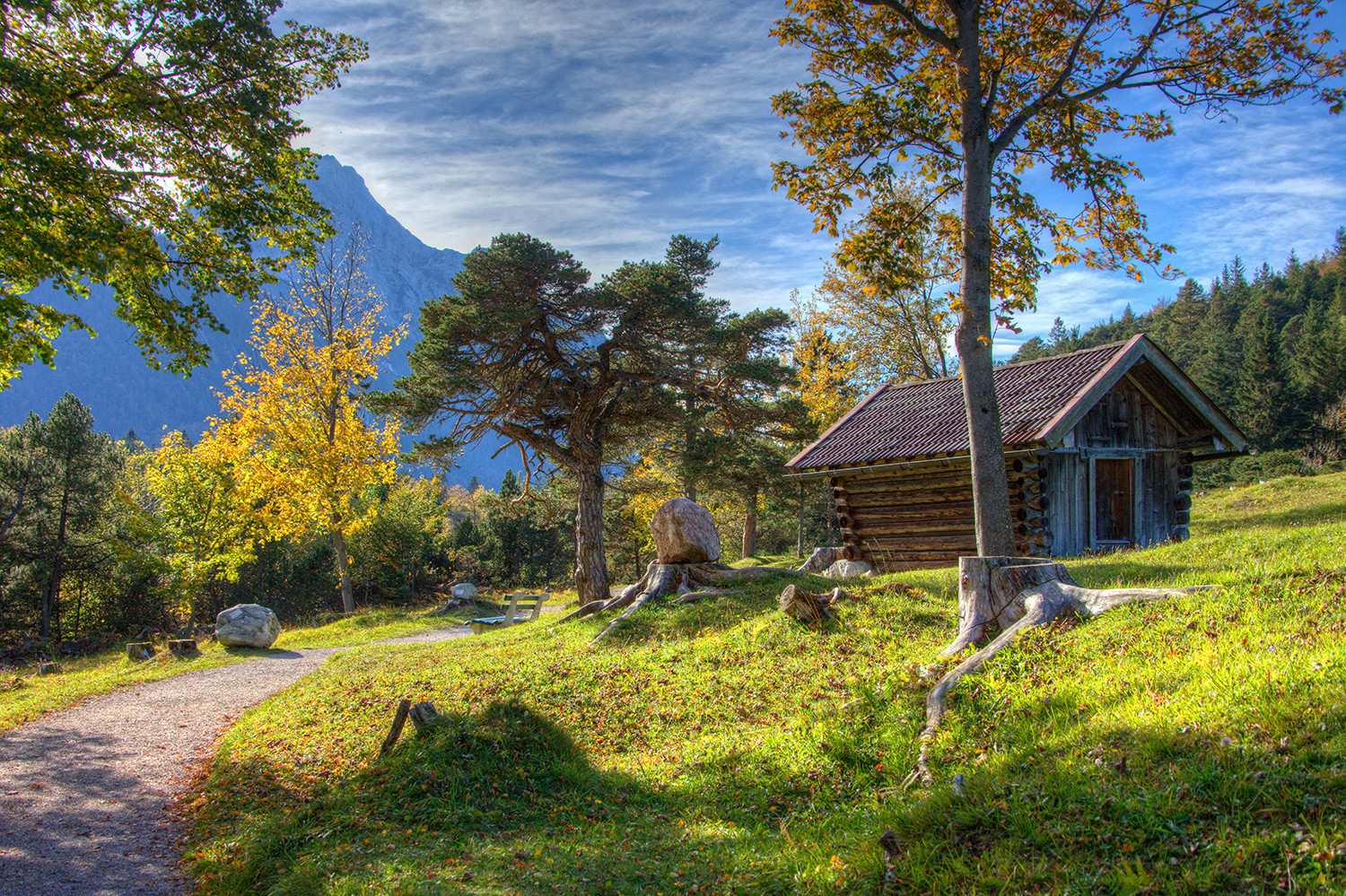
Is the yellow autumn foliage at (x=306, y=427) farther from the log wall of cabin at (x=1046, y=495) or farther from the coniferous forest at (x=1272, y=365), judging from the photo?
the coniferous forest at (x=1272, y=365)

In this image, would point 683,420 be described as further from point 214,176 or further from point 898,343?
point 898,343

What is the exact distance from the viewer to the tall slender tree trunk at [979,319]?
9406mm

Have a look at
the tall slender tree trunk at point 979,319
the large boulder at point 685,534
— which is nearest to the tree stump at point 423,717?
the tall slender tree trunk at point 979,319

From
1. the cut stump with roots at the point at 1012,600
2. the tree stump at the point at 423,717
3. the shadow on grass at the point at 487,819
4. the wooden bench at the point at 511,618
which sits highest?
the cut stump with roots at the point at 1012,600

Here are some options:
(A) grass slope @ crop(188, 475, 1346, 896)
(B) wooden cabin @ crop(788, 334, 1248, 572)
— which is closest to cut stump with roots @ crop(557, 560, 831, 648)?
(B) wooden cabin @ crop(788, 334, 1248, 572)

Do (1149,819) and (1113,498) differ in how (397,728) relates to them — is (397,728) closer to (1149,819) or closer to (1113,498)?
(1149,819)

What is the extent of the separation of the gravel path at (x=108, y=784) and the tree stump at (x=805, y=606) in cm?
708

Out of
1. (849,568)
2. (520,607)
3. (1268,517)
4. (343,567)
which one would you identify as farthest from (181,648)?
(1268,517)

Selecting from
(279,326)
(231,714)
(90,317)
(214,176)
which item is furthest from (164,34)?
(90,317)

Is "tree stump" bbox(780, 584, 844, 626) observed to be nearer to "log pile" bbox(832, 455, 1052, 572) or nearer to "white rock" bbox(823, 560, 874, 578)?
"log pile" bbox(832, 455, 1052, 572)

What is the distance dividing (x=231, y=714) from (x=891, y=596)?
10.7m

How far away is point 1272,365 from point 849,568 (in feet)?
158

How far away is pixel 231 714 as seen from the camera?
1083 cm

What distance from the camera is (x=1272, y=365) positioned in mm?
45719
